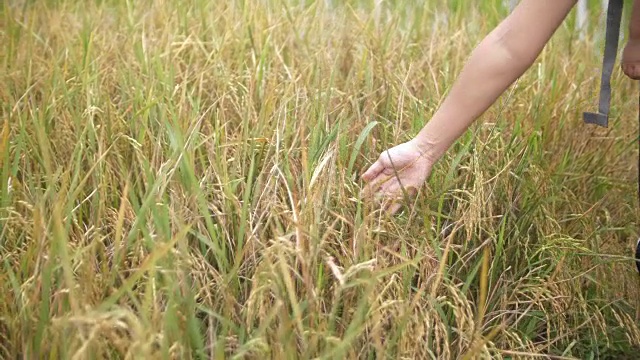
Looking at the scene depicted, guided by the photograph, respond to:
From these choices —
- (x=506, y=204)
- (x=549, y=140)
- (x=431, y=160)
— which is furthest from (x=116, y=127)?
(x=549, y=140)

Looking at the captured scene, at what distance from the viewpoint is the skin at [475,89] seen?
1354 millimetres

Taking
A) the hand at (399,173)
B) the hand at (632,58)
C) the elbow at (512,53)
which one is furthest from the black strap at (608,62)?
the hand at (399,173)

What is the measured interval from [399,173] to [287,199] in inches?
8.9

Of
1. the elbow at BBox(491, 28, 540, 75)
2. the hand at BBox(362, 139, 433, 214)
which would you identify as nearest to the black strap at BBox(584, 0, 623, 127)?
the elbow at BBox(491, 28, 540, 75)

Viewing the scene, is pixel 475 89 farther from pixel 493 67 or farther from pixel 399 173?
pixel 399 173

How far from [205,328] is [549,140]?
1041 mm

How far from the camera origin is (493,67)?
1383mm

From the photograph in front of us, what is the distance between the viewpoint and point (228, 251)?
146 cm

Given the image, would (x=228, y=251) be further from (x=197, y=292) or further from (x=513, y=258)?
(x=513, y=258)

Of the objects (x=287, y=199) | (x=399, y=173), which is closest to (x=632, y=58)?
(x=399, y=173)

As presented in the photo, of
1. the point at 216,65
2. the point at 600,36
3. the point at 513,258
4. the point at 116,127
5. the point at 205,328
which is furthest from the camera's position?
the point at 600,36

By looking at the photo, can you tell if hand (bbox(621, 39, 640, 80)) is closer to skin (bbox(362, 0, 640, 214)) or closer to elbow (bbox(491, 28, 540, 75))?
skin (bbox(362, 0, 640, 214))

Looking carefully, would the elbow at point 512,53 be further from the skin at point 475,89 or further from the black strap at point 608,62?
the black strap at point 608,62

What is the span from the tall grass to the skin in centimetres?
7
